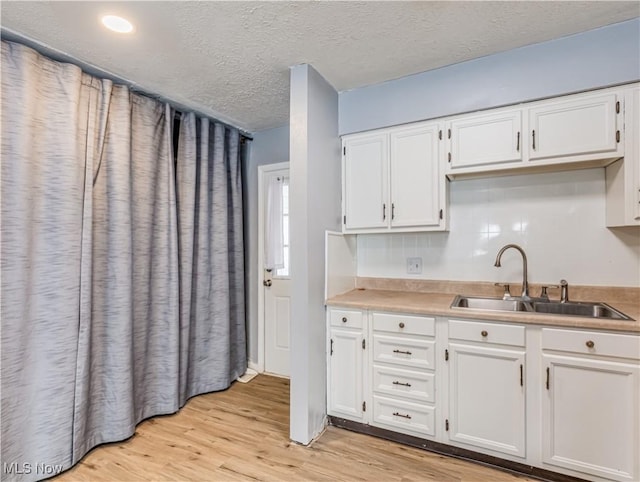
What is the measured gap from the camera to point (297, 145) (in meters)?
2.14

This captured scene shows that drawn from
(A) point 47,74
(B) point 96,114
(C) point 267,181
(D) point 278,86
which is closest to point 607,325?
(D) point 278,86

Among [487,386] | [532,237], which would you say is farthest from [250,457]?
[532,237]

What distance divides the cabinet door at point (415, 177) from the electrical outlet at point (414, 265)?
0.42 m

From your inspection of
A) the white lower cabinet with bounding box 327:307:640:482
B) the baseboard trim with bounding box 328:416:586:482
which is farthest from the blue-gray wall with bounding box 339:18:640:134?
the baseboard trim with bounding box 328:416:586:482

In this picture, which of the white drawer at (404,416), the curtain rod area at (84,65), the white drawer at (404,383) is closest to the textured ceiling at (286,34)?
the curtain rod area at (84,65)

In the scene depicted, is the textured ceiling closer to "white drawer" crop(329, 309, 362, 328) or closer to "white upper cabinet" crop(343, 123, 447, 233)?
"white upper cabinet" crop(343, 123, 447, 233)

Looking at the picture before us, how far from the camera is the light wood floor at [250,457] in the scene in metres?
1.82

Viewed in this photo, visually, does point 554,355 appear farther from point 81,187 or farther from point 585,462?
point 81,187

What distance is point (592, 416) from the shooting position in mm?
1648

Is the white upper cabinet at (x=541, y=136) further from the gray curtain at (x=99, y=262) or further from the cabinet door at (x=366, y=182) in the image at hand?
the gray curtain at (x=99, y=262)

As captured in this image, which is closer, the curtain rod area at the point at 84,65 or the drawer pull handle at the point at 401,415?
the curtain rod area at the point at 84,65

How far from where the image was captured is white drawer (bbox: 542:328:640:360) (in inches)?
61.8

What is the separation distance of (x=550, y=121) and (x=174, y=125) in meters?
2.75

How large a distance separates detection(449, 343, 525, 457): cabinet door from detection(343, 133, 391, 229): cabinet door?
3.39ft
